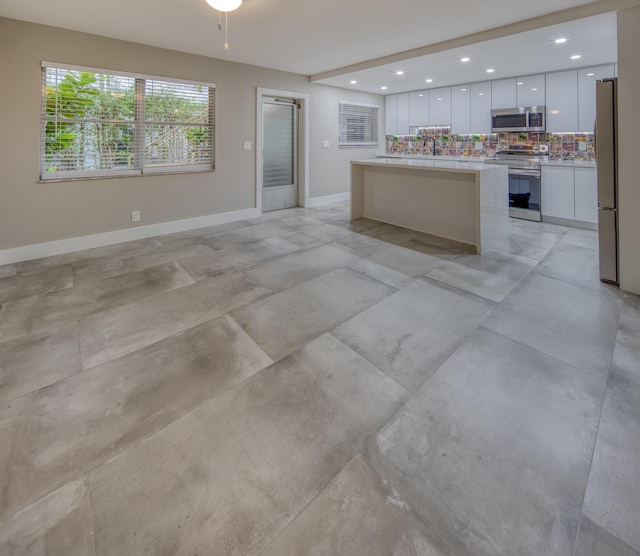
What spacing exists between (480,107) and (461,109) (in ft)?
1.20

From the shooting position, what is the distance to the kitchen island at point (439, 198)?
4.02 m

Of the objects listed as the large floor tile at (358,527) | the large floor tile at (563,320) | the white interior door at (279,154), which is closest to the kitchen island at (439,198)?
the large floor tile at (563,320)

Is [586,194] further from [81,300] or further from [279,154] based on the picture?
[81,300]

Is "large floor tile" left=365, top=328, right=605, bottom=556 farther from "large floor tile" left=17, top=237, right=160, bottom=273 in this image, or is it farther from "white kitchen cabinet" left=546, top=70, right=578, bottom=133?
"white kitchen cabinet" left=546, top=70, right=578, bottom=133

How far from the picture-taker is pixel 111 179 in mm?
4387

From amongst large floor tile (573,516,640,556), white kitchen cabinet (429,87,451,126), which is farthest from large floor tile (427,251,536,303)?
white kitchen cabinet (429,87,451,126)

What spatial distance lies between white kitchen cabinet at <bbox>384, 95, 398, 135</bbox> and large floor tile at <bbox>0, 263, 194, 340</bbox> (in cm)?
619

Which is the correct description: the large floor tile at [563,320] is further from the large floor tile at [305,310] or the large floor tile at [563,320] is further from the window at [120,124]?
the window at [120,124]

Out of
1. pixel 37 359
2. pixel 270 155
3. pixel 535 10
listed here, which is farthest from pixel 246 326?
pixel 270 155

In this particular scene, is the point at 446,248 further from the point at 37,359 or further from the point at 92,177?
the point at 92,177

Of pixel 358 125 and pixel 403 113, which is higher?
pixel 403 113

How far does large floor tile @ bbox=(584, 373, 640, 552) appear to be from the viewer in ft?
3.92

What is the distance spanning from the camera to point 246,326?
2520 mm

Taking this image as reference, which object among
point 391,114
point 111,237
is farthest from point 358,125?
point 111,237
